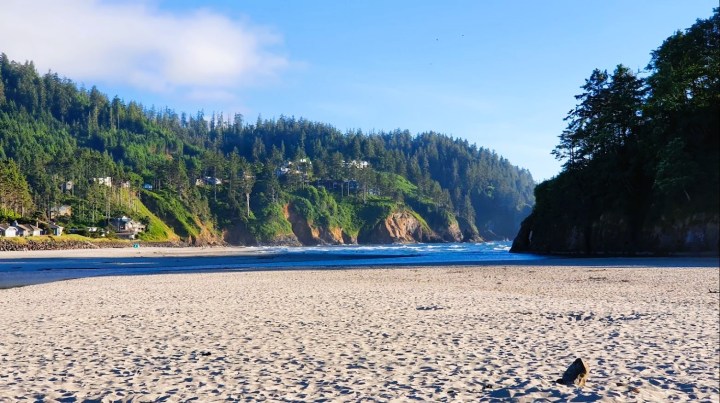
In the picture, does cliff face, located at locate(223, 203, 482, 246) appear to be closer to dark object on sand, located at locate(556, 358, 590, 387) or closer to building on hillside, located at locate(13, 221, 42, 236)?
building on hillside, located at locate(13, 221, 42, 236)

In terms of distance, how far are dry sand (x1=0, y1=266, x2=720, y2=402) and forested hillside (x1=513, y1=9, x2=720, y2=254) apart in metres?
29.7

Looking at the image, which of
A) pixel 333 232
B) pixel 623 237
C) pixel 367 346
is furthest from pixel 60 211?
pixel 367 346

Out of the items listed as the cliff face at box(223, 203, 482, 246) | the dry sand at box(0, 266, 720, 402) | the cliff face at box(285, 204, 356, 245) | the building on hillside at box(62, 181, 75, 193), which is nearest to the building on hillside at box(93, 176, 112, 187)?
the building on hillside at box(62, 181, 75, 193)

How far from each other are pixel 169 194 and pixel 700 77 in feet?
457

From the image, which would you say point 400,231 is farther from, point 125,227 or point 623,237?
point 623,237

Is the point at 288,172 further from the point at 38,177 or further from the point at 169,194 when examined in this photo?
the point at 38,177

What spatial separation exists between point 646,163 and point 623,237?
7.82 metres

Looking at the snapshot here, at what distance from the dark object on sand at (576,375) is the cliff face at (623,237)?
1617 inches

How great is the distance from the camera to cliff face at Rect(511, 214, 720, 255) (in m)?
42.0

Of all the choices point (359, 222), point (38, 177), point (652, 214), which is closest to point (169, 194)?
point (38, 177)

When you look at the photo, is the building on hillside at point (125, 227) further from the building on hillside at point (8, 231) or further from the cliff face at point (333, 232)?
the cliff face at point (333, 232)

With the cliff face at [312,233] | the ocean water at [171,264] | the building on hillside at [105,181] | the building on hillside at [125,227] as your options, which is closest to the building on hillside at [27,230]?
the building on hillside at [125,227]

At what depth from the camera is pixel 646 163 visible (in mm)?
50312

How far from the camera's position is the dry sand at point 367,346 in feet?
22.2
